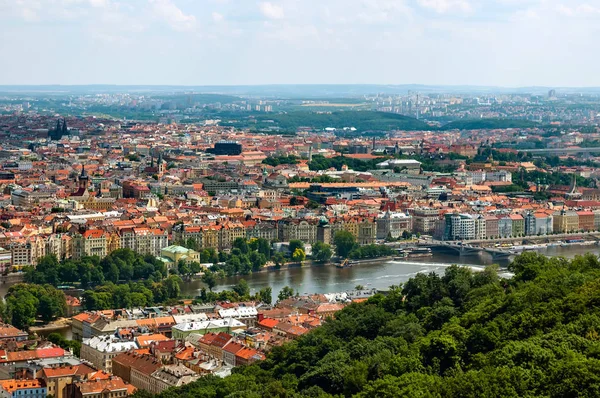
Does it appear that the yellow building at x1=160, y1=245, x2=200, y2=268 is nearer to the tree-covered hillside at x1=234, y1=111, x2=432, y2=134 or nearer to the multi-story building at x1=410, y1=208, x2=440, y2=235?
the multi-story building at x1=410, y1=208, x2=440, y2=235

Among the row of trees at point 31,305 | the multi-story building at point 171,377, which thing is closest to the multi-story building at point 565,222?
the row of trees at point 31,305

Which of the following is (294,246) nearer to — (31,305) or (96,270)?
(96,270)

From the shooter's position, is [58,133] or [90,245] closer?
[90,245]

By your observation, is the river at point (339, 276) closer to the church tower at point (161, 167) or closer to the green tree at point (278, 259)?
the green tree at point (278, 259)

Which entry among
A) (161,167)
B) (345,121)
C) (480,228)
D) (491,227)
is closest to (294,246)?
(480,228)

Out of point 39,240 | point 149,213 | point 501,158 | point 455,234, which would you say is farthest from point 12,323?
point 501,158

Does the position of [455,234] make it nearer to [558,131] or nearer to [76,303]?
[76,303]
